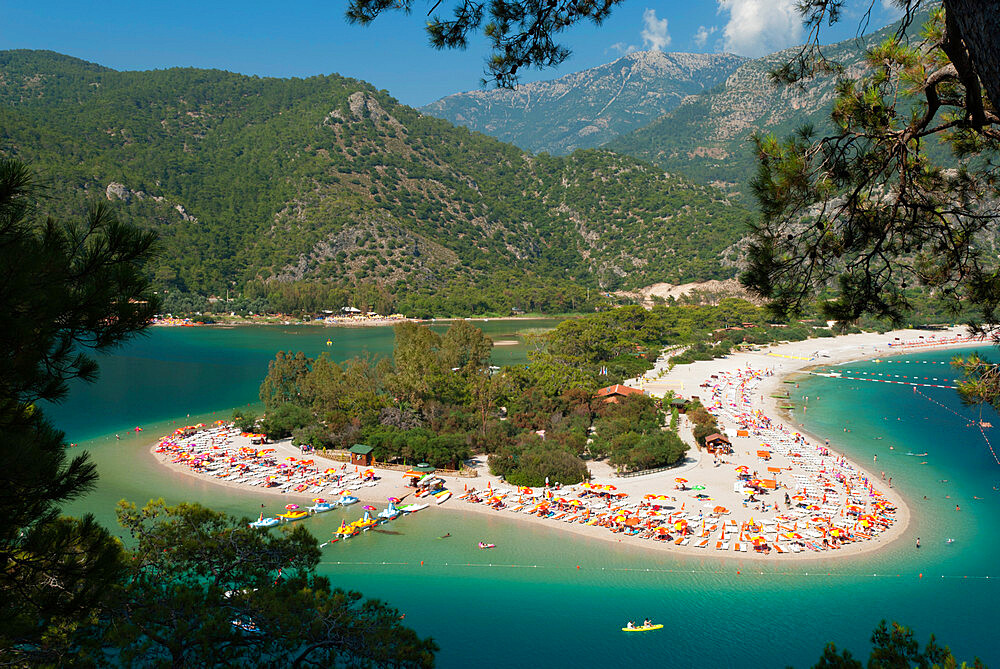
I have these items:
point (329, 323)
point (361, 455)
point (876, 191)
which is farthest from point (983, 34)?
point (329, 323)

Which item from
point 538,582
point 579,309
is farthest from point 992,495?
point 579,309

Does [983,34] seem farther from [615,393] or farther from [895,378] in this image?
[895,378]

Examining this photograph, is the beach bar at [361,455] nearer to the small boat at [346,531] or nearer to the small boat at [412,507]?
the small boat at [412,507]

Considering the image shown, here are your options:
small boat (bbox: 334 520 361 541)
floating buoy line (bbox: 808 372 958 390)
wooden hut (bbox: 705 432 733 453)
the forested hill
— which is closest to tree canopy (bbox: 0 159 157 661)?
small boat (bbox: 334 520 361 541)

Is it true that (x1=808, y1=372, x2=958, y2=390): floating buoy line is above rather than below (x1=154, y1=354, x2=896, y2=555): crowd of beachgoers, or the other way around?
above

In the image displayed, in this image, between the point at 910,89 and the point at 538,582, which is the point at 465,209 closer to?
the point at 538,582

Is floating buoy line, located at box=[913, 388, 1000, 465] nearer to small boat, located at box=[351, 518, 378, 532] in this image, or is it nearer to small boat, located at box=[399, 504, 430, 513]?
small boat, located at box=[399, 504, 430, 513]
